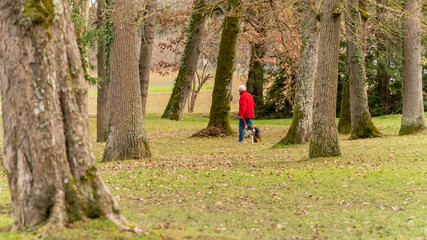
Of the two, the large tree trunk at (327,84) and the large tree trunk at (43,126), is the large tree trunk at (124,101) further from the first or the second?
the large tree trunk at (43,126)

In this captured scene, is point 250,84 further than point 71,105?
Yes

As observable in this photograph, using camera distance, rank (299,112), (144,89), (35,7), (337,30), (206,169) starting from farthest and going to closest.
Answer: (144,89) < (299,112) < (337,30) < (206,169) < (35,7)

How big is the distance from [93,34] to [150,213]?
11881 mm

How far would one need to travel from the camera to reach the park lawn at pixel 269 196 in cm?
662

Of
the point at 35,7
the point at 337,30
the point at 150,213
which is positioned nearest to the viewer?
the point at 35,7

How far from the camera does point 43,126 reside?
513 centimetres

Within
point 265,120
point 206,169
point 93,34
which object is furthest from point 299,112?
point 265,120

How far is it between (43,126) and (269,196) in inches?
191

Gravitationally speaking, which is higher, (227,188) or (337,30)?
(337,30)

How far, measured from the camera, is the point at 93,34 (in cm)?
1817

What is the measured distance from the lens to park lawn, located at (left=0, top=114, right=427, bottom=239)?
6.62 m

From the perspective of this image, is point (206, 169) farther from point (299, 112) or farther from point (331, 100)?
point (299, 112)

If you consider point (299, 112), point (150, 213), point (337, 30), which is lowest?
point (150, 213)

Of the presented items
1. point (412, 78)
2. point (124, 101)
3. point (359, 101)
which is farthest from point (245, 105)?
point (412, 78)
